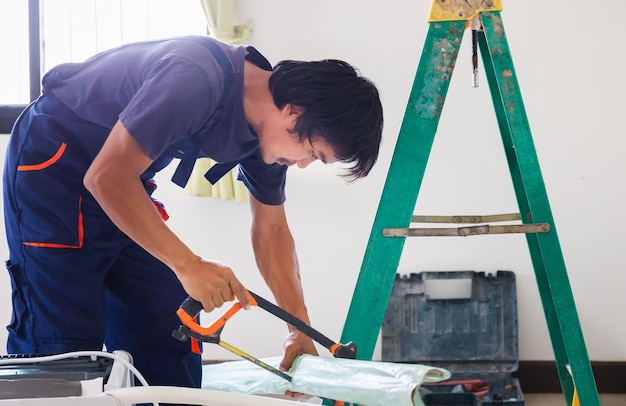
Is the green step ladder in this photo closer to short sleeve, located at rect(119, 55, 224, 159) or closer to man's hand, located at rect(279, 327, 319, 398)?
man's hand, located at rect(279, 327, 319, 398)

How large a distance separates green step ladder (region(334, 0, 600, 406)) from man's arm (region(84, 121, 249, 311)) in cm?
43

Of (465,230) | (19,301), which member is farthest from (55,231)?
(465,230)

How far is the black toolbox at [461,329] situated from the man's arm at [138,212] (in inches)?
74.2

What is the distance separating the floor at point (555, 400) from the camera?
3.04 meters

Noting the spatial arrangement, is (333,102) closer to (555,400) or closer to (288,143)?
(288,143)

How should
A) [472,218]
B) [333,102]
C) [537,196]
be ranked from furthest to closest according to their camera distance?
[472,218] < [537,196] < [333,102]

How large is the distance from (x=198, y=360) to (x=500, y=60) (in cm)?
91

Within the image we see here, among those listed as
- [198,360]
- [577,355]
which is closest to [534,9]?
[577,355]

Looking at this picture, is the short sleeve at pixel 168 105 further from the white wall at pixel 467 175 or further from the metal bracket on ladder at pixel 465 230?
the white wall at pixel 467 175

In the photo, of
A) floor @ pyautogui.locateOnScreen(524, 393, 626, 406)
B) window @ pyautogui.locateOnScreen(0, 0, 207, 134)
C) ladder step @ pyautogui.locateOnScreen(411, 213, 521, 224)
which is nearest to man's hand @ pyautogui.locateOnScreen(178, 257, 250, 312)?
ladder step @ pyautogui.locateOnScreen(411, 213, 521, 224)

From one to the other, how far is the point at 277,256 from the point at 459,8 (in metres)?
0.69

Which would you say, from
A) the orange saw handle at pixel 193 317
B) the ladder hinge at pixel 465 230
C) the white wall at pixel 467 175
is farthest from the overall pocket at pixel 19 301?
the white wall at pixel 467 175

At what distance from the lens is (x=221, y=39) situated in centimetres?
327

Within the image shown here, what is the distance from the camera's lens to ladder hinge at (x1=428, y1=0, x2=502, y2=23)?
1.69 meters
